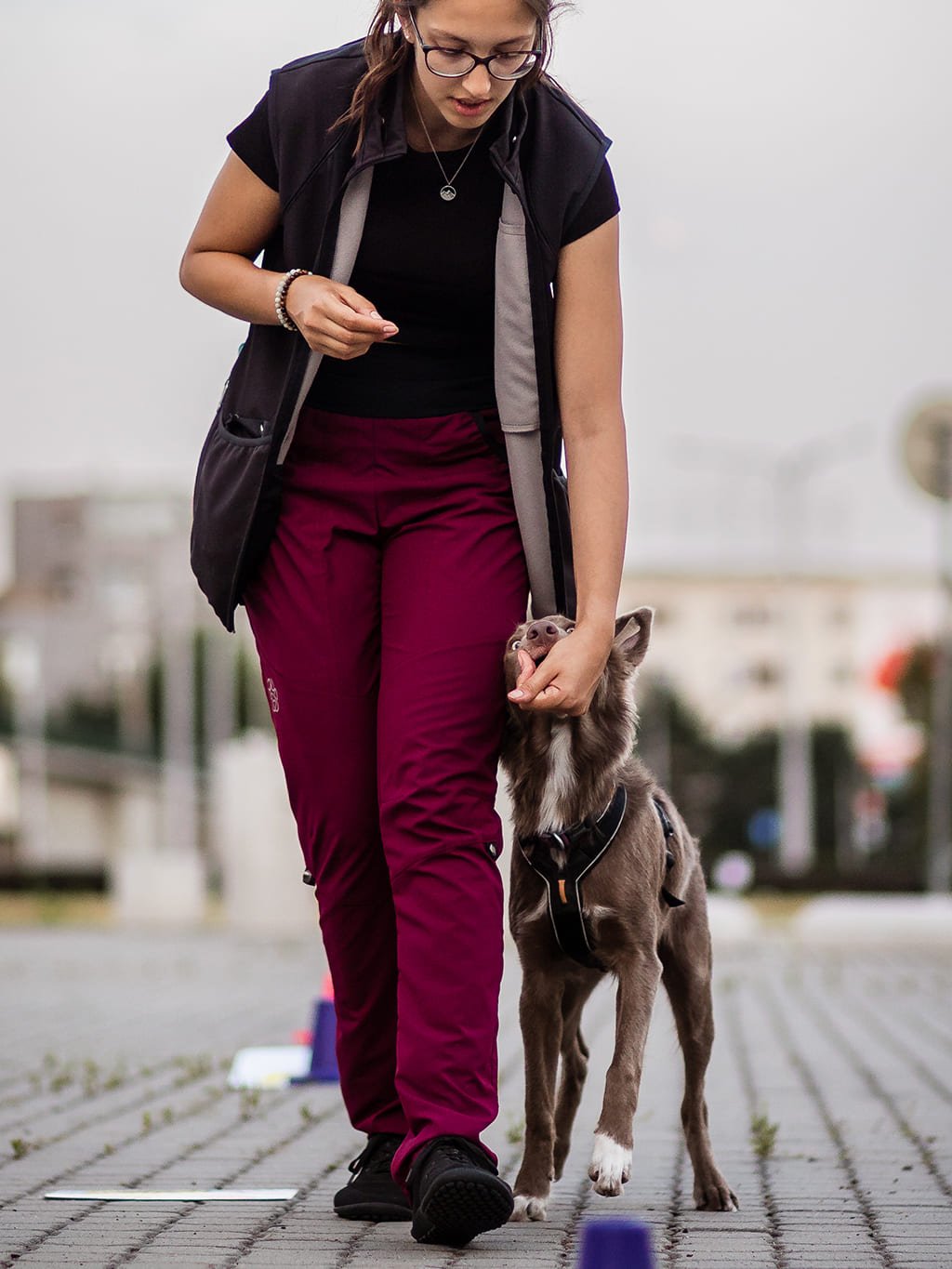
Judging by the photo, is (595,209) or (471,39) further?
(595,209)

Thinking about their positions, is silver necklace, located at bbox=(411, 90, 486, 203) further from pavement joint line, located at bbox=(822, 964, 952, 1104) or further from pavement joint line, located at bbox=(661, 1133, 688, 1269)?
pavement joint line, located at bbox=(822, 964, 952, 1104)

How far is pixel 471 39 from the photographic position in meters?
3.98

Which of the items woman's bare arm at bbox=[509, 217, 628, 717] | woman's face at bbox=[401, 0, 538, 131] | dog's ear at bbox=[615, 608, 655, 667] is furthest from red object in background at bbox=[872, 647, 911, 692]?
woman's face at bbox=[401, 0, 538, 131]

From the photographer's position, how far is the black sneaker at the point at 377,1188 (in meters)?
4.57

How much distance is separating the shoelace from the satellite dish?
79.2ft

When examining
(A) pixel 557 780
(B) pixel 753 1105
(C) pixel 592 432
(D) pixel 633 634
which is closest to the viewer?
(C) pixel 592 432

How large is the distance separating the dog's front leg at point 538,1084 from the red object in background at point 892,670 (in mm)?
58111

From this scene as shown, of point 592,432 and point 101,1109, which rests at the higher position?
point 592,432

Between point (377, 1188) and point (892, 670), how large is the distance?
195 ft

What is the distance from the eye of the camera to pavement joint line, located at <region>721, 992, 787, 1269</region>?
4375 millimetres

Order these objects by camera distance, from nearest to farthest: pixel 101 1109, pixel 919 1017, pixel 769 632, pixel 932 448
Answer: pixel 101 1109 → pixel 919 1017 → pixel 932 448 → pixel 769 632

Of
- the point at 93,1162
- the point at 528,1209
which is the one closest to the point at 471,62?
the point at 528,1209

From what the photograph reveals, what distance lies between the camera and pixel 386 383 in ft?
14.5

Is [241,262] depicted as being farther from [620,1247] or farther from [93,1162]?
[93,1162]
